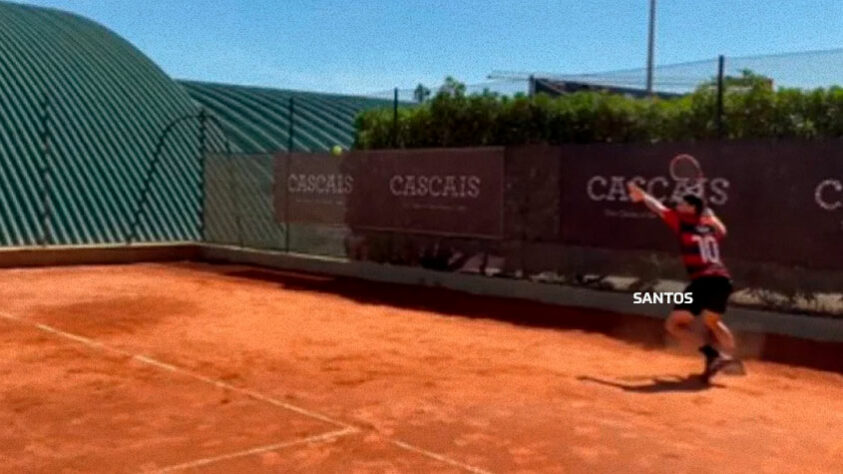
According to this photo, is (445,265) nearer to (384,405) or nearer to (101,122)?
(384,405)

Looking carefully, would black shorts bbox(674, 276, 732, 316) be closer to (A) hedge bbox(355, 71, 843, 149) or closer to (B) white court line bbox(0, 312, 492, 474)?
(B) white court line bbox(0, 312, 492, 474)

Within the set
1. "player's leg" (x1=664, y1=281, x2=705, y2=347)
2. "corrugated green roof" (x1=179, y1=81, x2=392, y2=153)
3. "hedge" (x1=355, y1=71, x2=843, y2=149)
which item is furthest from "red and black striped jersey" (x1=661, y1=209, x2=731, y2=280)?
"corrugated green roof" (x1=179, y1=81, x2=392, y2=153)

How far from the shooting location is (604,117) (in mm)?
16328

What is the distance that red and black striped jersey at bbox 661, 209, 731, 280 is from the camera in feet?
29.3

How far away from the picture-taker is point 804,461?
20.7 feet

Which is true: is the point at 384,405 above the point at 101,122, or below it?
below

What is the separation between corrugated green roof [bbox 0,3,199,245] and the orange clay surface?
335 inches

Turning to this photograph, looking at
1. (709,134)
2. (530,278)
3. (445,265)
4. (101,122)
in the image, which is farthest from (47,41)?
(709,134)

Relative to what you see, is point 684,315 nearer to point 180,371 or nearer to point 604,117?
point 180,371

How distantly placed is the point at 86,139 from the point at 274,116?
33.1 feet

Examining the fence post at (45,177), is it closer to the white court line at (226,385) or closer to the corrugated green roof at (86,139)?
the corrugated green roof at (86,139)

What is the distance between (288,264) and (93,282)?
406cm

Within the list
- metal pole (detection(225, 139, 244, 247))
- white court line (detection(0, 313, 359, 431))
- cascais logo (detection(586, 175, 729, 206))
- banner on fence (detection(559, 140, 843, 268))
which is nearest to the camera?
white court line (detection(0, 313, 359, 431))

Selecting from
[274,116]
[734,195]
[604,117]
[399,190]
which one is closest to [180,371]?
[734,195]
